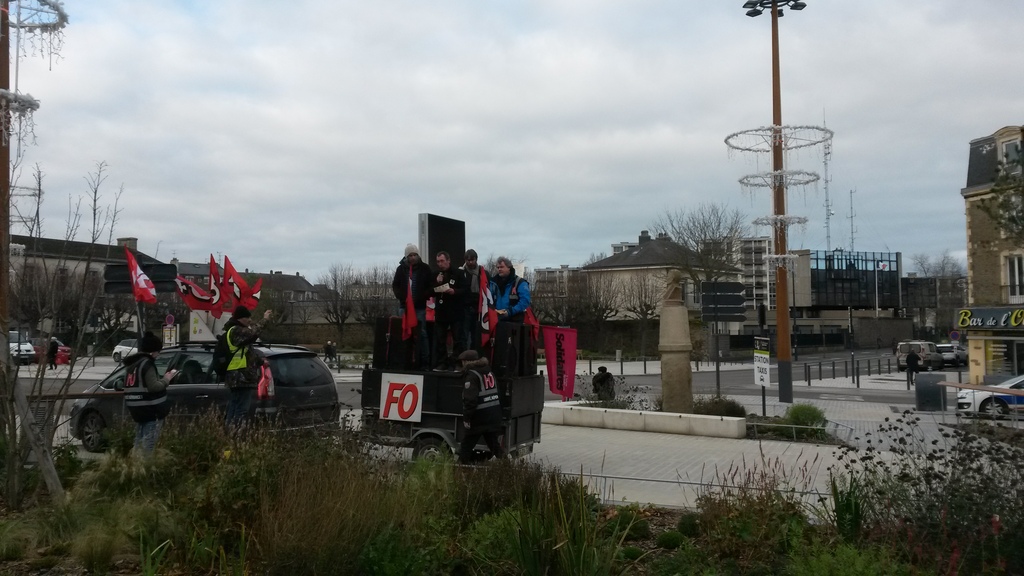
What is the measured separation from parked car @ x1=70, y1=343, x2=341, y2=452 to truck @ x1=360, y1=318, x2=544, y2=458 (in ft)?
4.88

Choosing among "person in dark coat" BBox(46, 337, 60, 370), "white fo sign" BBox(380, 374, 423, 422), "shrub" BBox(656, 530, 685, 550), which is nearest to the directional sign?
"white fo sign" BBox(380, 374, 423, 422)

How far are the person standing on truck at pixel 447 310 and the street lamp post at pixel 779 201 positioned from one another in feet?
38.7

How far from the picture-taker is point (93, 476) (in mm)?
6984

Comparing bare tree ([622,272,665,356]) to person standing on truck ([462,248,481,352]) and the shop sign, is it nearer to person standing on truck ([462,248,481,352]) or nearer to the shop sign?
the shop sign

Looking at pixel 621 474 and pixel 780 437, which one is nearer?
pixel 621 474

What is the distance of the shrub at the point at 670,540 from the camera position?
6.21m

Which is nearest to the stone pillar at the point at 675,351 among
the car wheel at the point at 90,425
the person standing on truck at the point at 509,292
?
the person standing on truck at the point at 509,292

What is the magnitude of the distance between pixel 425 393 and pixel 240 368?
86.9 inches

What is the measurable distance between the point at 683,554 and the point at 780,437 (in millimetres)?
9894

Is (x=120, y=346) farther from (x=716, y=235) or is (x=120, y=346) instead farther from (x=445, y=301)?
(x=445, y=301)

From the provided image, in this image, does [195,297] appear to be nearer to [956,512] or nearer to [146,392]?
[146,392]

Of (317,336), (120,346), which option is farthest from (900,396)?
(317,336)

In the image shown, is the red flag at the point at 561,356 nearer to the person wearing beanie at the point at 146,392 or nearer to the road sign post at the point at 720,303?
the person wearing beanie at the point at 146,392

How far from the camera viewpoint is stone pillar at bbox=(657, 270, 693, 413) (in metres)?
15.7
